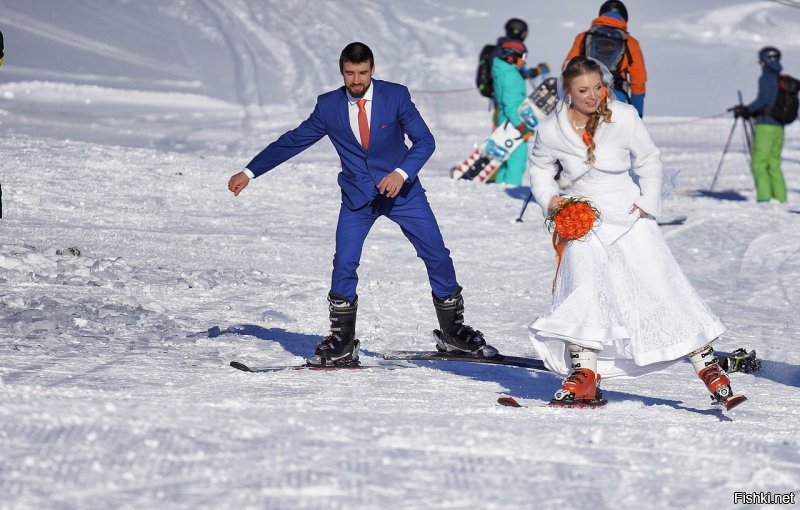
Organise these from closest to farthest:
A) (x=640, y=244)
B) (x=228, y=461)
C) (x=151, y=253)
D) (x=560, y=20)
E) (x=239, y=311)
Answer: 1. (x=228, y=461)
2. (x=640, y=244)
3. (x=239, y=311)
4. (x=151, y=253)
5. (x=560, y=20)

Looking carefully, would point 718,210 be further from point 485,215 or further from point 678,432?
point 678,432

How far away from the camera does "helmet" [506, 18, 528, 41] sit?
14.6m

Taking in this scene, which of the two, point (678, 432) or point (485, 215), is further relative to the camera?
point (485, 215)

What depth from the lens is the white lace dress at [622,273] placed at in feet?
18.3

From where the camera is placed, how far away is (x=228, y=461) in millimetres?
4191

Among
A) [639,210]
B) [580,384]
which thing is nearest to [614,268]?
[639,210]

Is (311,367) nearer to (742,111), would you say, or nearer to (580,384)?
(580,384)

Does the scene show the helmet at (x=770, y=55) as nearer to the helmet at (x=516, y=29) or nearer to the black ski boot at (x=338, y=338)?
the helmet at (x=516, y=29)

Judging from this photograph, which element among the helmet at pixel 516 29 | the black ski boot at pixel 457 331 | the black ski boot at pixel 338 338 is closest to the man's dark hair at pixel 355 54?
the black ski boot at pixel 338 338

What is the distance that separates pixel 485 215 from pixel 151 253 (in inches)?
150

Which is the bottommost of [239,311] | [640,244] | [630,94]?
[239,311]

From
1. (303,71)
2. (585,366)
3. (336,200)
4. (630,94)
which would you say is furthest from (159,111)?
(585,366)

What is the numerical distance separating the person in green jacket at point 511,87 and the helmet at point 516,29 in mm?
88

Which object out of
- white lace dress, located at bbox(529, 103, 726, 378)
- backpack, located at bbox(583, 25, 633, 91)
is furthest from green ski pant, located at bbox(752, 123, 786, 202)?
white lace dress, located at bbox(529, 103, 726, 378)
